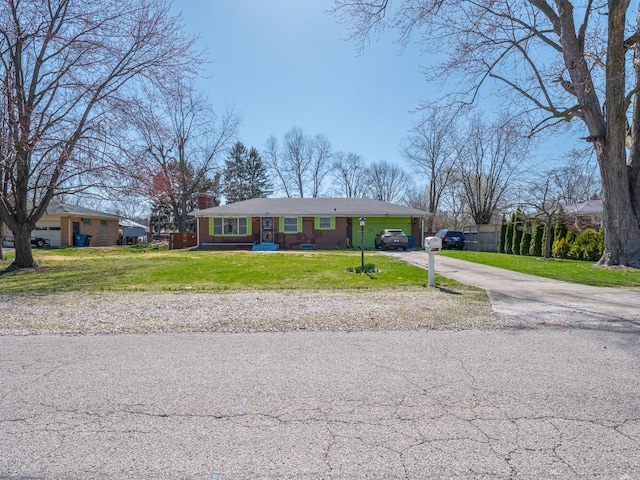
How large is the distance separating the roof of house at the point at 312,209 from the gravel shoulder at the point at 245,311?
1732 cm

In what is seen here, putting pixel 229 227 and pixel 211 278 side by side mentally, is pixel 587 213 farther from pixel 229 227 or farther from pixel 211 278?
pixel 211 278

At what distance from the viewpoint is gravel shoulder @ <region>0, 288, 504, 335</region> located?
18.3 ft

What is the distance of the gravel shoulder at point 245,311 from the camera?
5.59 m

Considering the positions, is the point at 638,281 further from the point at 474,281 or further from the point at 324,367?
the point at 324,367

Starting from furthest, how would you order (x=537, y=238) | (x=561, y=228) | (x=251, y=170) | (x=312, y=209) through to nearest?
(x=251, y=170), (x=312, y=209), (x=537, y=238), (x=561, y=228)

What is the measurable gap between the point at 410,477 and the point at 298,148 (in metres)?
53.0

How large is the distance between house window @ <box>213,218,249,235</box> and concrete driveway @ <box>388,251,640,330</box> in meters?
18.1

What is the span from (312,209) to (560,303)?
67.4ft

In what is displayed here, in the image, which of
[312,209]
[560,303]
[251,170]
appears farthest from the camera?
[251,170]

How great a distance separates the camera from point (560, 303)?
724cm

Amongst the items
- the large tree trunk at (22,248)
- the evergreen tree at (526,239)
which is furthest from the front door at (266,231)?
the evergreen tree at (526,239)

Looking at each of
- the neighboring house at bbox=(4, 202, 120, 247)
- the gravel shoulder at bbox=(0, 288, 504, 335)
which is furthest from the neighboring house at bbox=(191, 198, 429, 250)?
the gravel shoulder at bbox=(0, 288, 504, 335)

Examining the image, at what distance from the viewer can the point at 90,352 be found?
14.6 ft

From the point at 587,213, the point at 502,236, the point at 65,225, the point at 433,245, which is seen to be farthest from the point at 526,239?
the point at 65,225
